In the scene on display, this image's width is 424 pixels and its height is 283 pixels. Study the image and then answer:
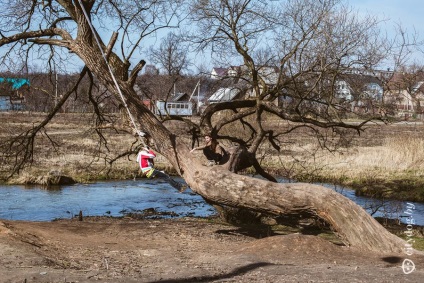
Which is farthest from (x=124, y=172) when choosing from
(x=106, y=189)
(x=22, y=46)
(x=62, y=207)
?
(x=22, y=46)

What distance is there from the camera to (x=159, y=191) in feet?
Answer: 70.2

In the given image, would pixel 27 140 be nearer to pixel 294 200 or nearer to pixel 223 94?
pixel 223 94

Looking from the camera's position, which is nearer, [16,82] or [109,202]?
[16,82]

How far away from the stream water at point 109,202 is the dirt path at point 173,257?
429 cm

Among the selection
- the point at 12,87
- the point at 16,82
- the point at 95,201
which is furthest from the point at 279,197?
the point at 95,201

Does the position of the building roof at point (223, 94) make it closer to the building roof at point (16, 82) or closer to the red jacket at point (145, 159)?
the building roof at point (16, 82)

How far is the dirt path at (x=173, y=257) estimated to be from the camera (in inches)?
313

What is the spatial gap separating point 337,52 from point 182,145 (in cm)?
388

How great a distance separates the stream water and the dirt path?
4293 millimetres

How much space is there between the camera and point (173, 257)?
9797 mm

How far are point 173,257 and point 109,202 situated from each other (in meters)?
9.23

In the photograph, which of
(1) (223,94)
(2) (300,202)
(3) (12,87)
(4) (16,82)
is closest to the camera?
(2) (300,202)
